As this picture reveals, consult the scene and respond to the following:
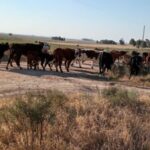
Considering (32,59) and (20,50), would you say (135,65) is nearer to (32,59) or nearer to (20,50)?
(32,59)

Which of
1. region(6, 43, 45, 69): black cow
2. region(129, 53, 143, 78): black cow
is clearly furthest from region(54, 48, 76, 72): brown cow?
region(129, 53, 143, 78): black cow

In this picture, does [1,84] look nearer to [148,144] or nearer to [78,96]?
[78,96]

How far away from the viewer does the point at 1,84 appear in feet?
63.0

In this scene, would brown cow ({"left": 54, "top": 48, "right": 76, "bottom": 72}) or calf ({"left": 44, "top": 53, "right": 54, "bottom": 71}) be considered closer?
brown cow ({"left": 54, "top": 48, "right": 76, "bottom": 72})

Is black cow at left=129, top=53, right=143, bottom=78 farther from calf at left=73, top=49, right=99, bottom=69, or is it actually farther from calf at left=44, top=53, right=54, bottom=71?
calf at left=73, top=49, right=99, bottom=69

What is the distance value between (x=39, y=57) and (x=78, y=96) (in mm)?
13305

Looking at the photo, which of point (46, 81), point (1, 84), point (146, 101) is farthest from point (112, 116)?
point (46, 81)

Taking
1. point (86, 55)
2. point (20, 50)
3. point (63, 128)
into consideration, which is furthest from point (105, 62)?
point (63, 128)

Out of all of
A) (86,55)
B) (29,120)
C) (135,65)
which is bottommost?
(86,55)

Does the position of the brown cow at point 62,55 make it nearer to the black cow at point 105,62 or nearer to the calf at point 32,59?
the calf at point 32,59

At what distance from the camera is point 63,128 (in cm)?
1087

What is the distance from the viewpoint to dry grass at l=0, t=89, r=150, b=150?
32.0ft

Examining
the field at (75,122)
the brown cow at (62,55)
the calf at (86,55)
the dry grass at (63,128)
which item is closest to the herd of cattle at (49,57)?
the brown cow at (62,55)

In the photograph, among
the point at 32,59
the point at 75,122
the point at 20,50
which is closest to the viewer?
the point at 75,122
